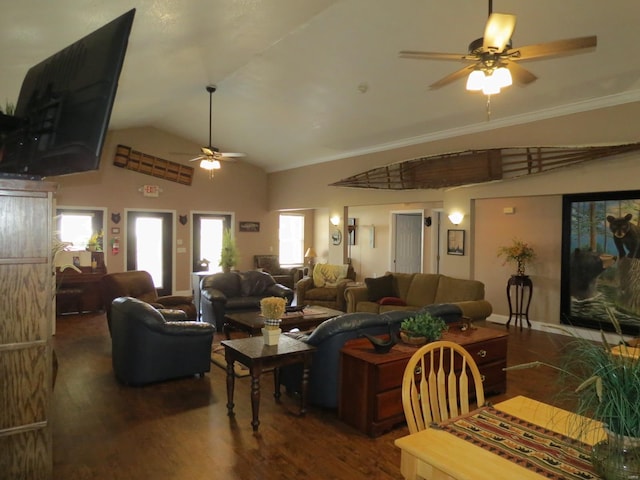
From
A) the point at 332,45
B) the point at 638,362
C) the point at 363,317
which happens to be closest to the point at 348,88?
the point at 332,45

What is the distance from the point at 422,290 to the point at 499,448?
5.28 meters

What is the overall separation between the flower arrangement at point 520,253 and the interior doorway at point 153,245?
7.08 metres

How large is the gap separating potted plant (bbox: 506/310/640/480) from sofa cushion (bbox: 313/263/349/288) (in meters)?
7.05

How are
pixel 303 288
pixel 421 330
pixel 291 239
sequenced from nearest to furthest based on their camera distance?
pixel 421 330 < pixel 303 288 < pixel 291 239

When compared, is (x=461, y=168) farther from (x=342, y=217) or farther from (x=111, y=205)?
(x=111, y=205)

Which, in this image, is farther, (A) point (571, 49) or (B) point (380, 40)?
(B) point (380, 40)

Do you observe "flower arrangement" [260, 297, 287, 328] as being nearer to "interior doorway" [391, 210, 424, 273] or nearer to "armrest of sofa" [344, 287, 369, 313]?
"armrest of sofa" [344, 287, 369, 313]

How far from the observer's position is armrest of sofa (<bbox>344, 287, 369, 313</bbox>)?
273 inches

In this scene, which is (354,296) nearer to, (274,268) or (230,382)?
(230,382)

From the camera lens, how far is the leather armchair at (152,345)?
Result: 4.20 m

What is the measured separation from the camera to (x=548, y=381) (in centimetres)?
443

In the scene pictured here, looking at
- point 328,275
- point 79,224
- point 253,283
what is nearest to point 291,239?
point 328,275

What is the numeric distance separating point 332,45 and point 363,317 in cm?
331

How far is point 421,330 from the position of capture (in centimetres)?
348
